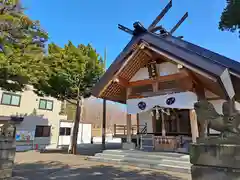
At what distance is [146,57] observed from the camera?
10102 millimetres

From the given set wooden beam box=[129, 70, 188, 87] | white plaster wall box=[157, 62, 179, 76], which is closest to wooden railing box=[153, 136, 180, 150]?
wooden beam box=[129, 70, 188, 87]

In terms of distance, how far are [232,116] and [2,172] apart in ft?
21.5

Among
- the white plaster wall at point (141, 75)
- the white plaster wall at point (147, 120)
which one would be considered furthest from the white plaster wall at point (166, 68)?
the white plaster wall at point (147, 120)

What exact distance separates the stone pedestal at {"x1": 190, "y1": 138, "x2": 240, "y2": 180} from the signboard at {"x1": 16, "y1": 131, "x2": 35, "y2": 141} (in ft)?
60.7

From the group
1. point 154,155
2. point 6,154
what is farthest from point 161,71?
point 6,154

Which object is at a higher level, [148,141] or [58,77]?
[58,77]

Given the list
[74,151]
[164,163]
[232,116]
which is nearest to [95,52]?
[74,151]

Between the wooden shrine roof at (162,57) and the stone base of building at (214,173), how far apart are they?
4589 mm

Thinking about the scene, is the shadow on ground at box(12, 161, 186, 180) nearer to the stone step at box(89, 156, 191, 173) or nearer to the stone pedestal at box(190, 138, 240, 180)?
the stone step at box(89, 156, 191, 173)

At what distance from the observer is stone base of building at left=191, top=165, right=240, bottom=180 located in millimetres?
2711

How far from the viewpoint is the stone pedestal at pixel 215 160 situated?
8.92ft

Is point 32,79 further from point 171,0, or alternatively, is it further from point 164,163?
point 171,0

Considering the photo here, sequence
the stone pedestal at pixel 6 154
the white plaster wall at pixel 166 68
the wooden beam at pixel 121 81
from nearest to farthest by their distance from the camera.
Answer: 1. the stone pedestal at pixel 6 154
2. the white plaster wall at pixel 166 68
3. the wooden beam at pixel 121 81

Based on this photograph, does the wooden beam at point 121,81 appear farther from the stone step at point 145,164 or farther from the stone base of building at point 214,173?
the stone base of building at point 214,173
